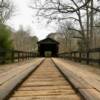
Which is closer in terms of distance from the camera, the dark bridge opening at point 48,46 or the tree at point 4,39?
the tree at point 4,39

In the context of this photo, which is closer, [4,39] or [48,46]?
[4,39]

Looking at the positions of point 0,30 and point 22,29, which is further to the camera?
point 22,29

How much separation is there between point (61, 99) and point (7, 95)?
815mm

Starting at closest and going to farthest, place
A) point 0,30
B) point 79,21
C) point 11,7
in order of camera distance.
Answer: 1. point 0,30
2. point 79,21
3. point 11,7

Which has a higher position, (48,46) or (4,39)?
(48,46)

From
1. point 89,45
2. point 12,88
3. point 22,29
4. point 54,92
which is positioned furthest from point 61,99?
point 22,29

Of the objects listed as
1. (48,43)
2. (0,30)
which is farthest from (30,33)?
(0,30)

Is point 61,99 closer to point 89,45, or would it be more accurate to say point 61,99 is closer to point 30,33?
point 89,45

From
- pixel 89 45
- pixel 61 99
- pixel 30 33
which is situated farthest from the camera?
pixel 30 33

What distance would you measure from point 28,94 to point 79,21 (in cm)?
3006

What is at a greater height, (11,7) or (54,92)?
(11,7)

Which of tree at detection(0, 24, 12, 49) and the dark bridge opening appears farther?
the dark bridge opening

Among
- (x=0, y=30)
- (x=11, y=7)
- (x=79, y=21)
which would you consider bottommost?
(x=0, y=30)

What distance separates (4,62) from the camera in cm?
1603
